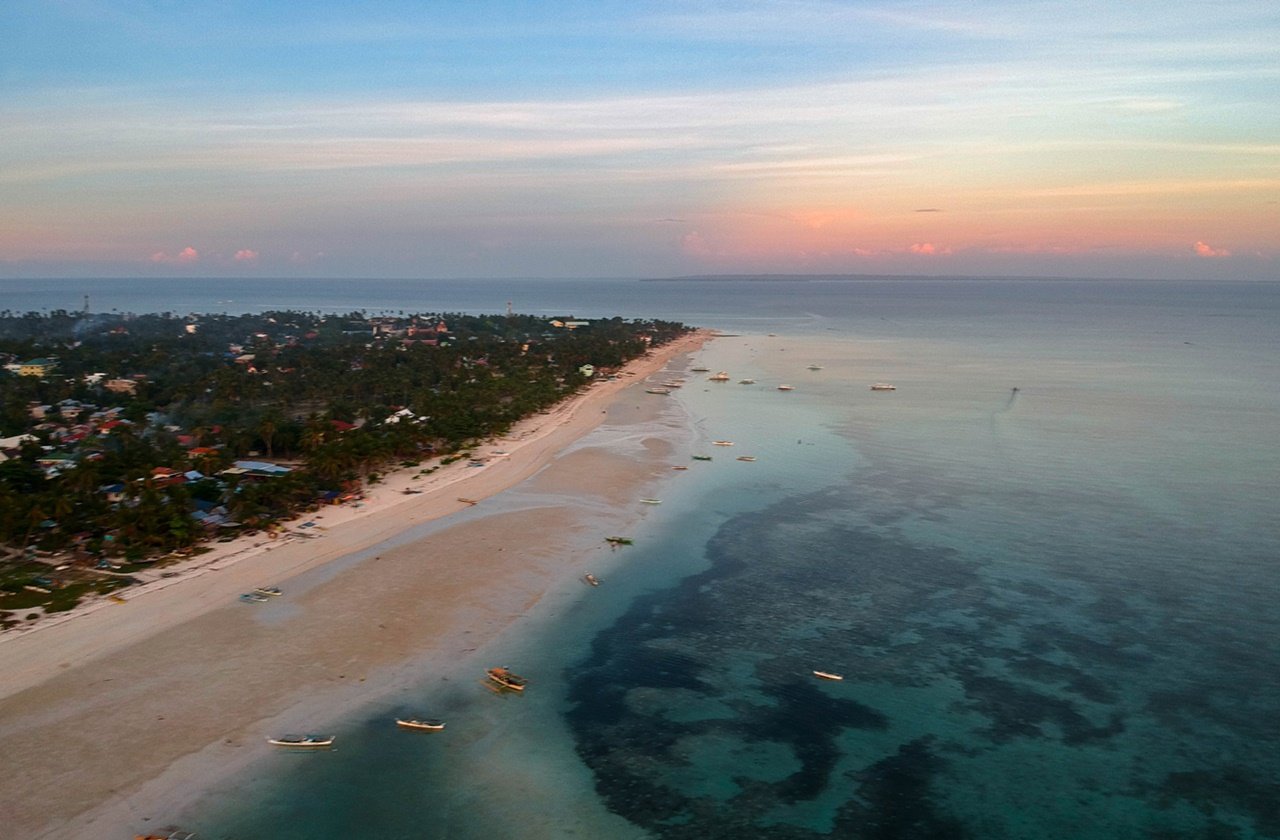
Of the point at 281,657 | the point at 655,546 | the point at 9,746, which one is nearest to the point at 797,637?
the point at 655,546

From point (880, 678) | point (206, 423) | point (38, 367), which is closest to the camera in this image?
point (880, 678)

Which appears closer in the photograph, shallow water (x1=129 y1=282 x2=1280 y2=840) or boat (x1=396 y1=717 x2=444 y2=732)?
shallow water (x1=129 y1=282 x2=1280 y2=840)

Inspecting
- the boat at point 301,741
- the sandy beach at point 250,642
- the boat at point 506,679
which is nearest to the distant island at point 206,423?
the sandy beach at point 250,642

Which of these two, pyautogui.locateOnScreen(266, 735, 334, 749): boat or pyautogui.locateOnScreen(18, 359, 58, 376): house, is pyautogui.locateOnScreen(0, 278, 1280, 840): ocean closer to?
pyautogui.locateOnScreen(266, 735, 334, 749): boat

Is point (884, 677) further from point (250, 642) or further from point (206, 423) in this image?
point (206, 423)

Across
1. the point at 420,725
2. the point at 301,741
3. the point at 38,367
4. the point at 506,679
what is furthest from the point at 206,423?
the point at 420,725

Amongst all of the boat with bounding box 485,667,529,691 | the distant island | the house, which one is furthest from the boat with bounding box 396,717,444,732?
the house

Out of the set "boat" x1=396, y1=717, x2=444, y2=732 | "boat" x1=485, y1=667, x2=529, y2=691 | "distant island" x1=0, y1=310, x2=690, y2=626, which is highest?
"distant island" x1=0, y1=310, x2=690, y2=626
